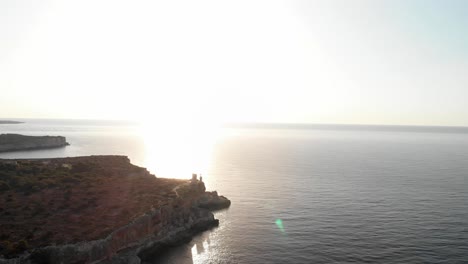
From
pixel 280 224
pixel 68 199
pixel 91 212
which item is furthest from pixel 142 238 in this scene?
→ pixel 280 224

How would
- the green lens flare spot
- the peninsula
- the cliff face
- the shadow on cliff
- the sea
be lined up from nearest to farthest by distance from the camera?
the cliff face, the peninsula, the shadow on cliff, the sea, the green lens flare spot

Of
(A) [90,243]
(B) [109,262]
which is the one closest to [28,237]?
(A) [90,243]

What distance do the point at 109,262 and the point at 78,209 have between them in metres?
15.6

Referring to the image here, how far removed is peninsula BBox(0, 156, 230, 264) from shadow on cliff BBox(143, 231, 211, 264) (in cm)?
197

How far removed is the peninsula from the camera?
167ft

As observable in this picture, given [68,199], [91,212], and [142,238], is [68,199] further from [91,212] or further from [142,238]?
[142,238]

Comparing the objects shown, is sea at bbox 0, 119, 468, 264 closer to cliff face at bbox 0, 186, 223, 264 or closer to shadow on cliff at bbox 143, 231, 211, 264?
shadow on cliff at bbox 143, 231, 211, 264

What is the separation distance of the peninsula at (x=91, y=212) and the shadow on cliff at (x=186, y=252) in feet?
6.46

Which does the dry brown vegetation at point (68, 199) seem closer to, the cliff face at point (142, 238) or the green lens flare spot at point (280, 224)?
the cliff face at point (142, 238)

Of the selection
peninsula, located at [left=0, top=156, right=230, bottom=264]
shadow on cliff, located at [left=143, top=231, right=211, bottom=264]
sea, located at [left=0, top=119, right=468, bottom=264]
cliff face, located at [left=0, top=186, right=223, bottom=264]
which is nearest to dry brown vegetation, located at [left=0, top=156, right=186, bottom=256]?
peninsula, located at [left=0, top=156, right=230, bottom=264]

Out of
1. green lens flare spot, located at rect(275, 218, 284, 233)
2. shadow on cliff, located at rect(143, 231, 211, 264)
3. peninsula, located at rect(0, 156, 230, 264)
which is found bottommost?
shadow on cliff, located at rect(143, 231, 211, 264)

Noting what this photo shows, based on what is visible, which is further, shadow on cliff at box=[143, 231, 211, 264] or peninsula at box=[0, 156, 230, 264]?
shadow on cliff at box=[143, 231, 211, 264]

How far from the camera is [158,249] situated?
212 ft

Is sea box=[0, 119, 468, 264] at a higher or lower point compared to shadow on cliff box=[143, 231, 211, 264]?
higher
